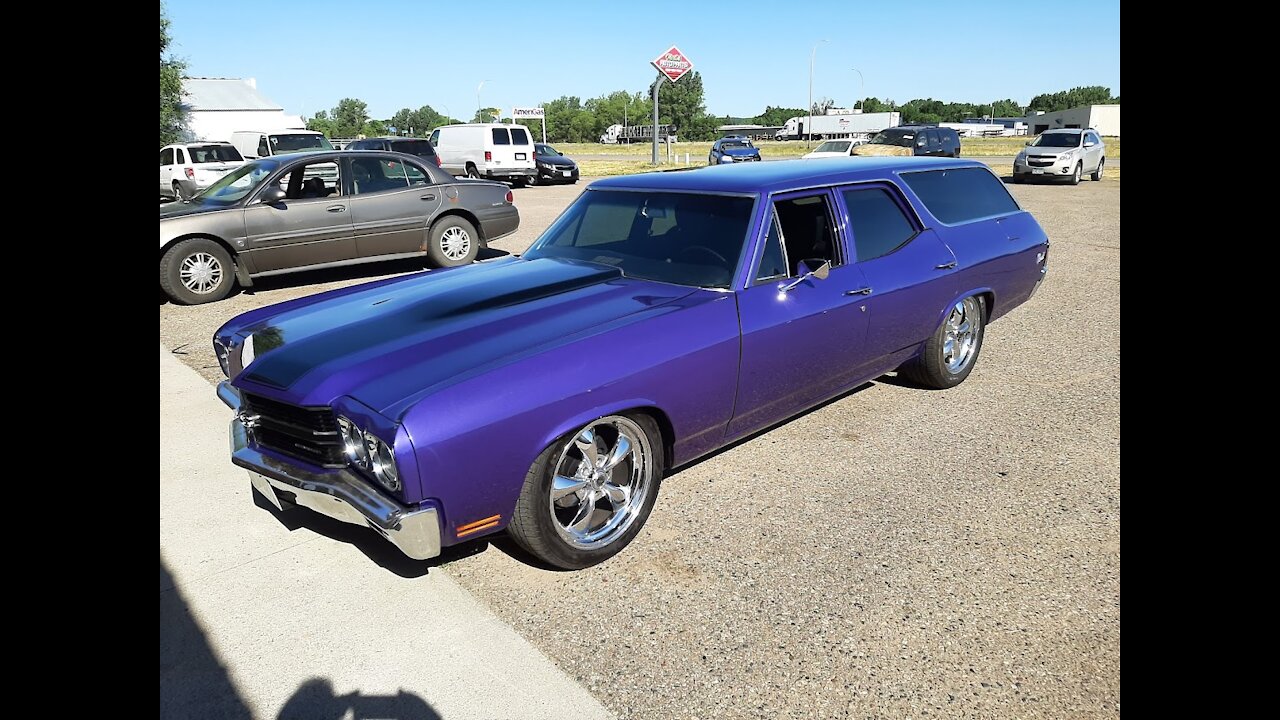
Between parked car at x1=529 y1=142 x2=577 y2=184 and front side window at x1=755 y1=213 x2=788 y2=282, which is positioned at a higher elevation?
parked car at x1=529 y1=142 x2=577 y2=184

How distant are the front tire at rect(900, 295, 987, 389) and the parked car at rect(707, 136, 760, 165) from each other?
22877 mm

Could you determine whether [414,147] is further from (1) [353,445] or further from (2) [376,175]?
(1) [353,445]

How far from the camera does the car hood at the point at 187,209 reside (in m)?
8.65

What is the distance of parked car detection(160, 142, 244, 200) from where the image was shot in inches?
762

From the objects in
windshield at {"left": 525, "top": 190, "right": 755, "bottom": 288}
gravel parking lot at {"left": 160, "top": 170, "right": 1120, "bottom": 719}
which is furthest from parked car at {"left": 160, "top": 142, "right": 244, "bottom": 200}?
gravel parking lot at {"left": 160, "top": 170, "right": 1120, "bottom": 719}

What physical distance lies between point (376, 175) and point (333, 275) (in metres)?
1.50

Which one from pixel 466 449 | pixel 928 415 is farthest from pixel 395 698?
pixel 928 415

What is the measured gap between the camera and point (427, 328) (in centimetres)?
344

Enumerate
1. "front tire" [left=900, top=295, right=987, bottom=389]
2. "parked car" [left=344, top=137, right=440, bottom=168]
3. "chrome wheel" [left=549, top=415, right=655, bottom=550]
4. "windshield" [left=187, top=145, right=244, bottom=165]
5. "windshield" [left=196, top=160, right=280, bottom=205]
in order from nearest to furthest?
"chrome wheel" [left=549, top=415, right=655, bottom=550]
"front tire" [left=900, top=295, right=987, bottom=389]
"windshield" [left=196, top=160, right=280, bottom=205]
"windshield" [left=187, top=145, right=244, bottom=165]
"parked car" [left=344, top=137, right=440, bottom=168]

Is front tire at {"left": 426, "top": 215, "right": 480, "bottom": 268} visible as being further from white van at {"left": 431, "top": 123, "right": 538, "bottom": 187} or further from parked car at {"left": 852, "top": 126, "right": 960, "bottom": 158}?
parked car at {"left": 852, "top": 126, "right": 960, "bottom": 158}

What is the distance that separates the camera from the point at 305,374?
10.3 feet
